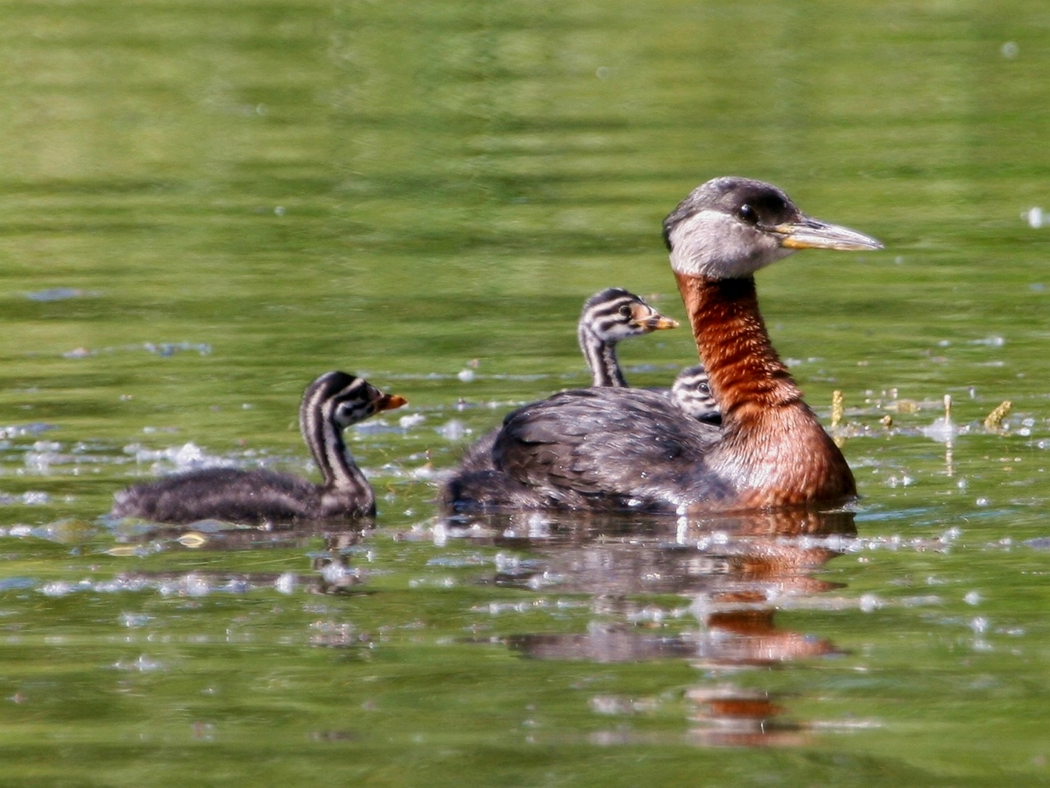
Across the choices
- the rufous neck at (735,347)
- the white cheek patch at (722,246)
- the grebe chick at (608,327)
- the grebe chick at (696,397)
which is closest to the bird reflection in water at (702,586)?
the rufous neck at (735,347)

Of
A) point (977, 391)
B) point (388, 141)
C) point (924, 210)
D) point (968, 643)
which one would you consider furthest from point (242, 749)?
point (388, 141)

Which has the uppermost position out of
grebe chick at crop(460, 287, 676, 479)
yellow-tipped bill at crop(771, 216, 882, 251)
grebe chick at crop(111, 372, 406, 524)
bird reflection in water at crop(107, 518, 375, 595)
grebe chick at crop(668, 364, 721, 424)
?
yellow-tipped bill at crop(771, 216, 882, 251)

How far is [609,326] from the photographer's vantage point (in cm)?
1096

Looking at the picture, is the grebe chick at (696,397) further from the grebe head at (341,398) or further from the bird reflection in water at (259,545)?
the bird reflection in water at (259,545)

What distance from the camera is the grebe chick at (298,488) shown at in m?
9.04

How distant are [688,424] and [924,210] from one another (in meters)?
7.36

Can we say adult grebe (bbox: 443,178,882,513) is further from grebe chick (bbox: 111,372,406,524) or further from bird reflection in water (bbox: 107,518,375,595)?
bird reflection in water (bbox: 107,518,375,595)

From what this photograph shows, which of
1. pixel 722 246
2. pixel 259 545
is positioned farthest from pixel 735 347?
pixel 259 545

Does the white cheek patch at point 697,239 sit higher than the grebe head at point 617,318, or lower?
higher

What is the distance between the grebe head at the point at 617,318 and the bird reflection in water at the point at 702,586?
1.86 meters

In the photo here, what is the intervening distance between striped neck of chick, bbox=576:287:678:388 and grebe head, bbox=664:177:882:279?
128cm

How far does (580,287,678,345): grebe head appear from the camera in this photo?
1095 cm

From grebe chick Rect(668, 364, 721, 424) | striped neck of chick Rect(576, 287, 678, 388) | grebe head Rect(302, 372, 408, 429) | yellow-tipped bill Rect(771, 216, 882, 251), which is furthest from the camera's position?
striped neck of chick Rect(576, 287, 678, 388)

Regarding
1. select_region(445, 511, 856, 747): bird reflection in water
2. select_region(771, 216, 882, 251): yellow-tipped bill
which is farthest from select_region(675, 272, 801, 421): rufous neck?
select_region(445, 511, 856, 747): bird reflection in water
